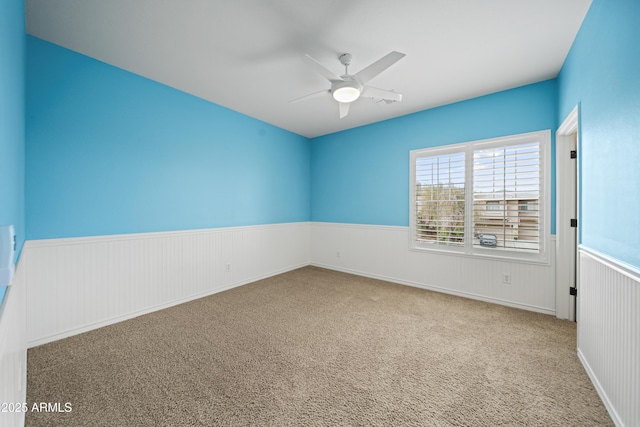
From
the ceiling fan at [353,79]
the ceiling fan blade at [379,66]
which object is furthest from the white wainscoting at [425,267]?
the ceiling fan blade at [379,66]

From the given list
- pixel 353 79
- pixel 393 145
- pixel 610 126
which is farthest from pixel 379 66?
pixel 393 145

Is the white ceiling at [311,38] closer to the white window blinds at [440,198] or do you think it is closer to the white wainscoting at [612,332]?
the white window blinds at [440,198]

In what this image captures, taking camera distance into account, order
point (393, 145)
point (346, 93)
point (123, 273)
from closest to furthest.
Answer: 1. point (346, 93)
2. point (123, 273)
3. point (393, 145)

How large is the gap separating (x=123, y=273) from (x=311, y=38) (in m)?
3.12

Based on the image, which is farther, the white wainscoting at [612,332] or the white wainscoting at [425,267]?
the white wainscoting at [425,267]

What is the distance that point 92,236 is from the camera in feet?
8.46

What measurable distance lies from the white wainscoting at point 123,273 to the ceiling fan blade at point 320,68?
2593 mm

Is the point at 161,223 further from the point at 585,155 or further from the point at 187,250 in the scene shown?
the point at 585,155

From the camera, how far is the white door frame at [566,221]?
2.79m

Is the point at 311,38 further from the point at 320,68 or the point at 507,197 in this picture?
the point at 507,197

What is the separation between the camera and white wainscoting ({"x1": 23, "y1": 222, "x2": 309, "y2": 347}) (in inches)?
90.8

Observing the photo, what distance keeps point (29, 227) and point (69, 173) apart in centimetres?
57

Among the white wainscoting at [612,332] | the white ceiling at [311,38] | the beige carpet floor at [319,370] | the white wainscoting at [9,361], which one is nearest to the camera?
the white wainscoting at [9,361]

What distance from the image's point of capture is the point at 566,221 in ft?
9.27
